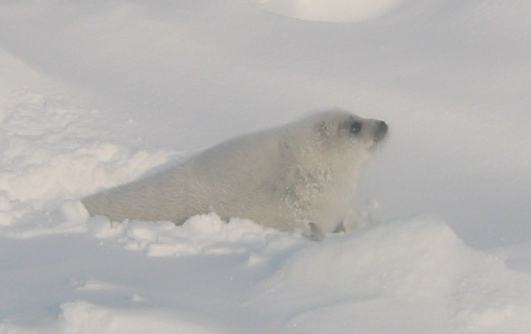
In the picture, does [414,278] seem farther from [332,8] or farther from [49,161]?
[332,8]

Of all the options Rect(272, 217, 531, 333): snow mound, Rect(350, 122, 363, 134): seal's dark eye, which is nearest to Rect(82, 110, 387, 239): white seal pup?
Rect(350, 122, 363, 134): seal's dark eye

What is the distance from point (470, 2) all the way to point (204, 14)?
156cm

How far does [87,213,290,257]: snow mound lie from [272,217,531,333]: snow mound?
55 centimetres

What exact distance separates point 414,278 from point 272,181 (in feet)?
4.56

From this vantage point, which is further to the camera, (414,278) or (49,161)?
(49,161)

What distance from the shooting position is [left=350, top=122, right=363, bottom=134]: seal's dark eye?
14.7ft

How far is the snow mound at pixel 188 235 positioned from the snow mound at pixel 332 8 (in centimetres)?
236

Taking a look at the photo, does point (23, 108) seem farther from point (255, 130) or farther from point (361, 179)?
point (361, 179)

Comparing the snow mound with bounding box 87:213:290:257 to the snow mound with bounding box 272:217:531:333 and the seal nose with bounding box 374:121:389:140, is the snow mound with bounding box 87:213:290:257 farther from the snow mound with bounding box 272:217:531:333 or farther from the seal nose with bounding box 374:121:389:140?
Result: the seal nose with bounding box 374:121:389:140

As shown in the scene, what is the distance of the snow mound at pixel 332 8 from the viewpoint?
580cm

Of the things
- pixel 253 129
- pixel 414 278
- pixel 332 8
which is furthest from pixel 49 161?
pixel 332 8

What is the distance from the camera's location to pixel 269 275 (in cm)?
304

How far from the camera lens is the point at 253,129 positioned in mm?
4684

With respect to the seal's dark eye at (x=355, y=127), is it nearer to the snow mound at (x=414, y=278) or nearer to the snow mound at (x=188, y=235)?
the snow mound at (x=188, y=235)
